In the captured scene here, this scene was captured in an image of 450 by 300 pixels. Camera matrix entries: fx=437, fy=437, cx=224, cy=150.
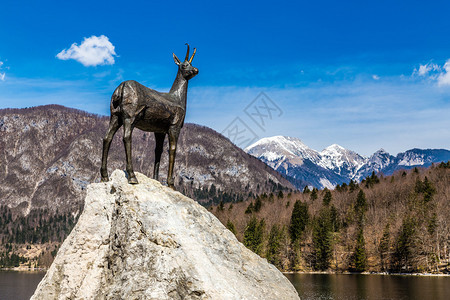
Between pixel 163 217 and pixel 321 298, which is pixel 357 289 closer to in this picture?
pixel 321 298

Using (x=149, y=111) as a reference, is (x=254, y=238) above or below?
below

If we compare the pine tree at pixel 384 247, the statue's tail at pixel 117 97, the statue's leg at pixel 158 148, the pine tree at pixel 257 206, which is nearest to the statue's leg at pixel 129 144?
the statue's tail at pixel 117 97

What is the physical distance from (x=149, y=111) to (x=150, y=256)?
469 centimetres

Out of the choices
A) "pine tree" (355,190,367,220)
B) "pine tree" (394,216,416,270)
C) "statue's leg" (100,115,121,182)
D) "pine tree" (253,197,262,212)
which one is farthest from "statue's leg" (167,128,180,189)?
"pine tree" (253,197,262,212)

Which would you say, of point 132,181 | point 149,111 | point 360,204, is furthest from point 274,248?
point 132,181

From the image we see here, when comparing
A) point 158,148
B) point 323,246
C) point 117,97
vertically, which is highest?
point 117,97

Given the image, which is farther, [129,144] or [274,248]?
[274,248]

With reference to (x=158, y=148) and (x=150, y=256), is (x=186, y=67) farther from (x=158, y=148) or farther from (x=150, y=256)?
(x=150, y=256)

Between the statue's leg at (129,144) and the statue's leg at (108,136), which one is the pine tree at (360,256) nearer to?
the statue's leg at (108,136)

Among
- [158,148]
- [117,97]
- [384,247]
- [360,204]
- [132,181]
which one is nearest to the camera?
[132,181]

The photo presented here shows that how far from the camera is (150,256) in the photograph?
34.2 feet

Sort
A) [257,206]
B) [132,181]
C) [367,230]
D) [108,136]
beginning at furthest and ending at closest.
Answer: [257,206], [367,230], [108,136], [132,181]

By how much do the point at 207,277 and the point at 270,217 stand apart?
110m

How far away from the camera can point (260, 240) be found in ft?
313
